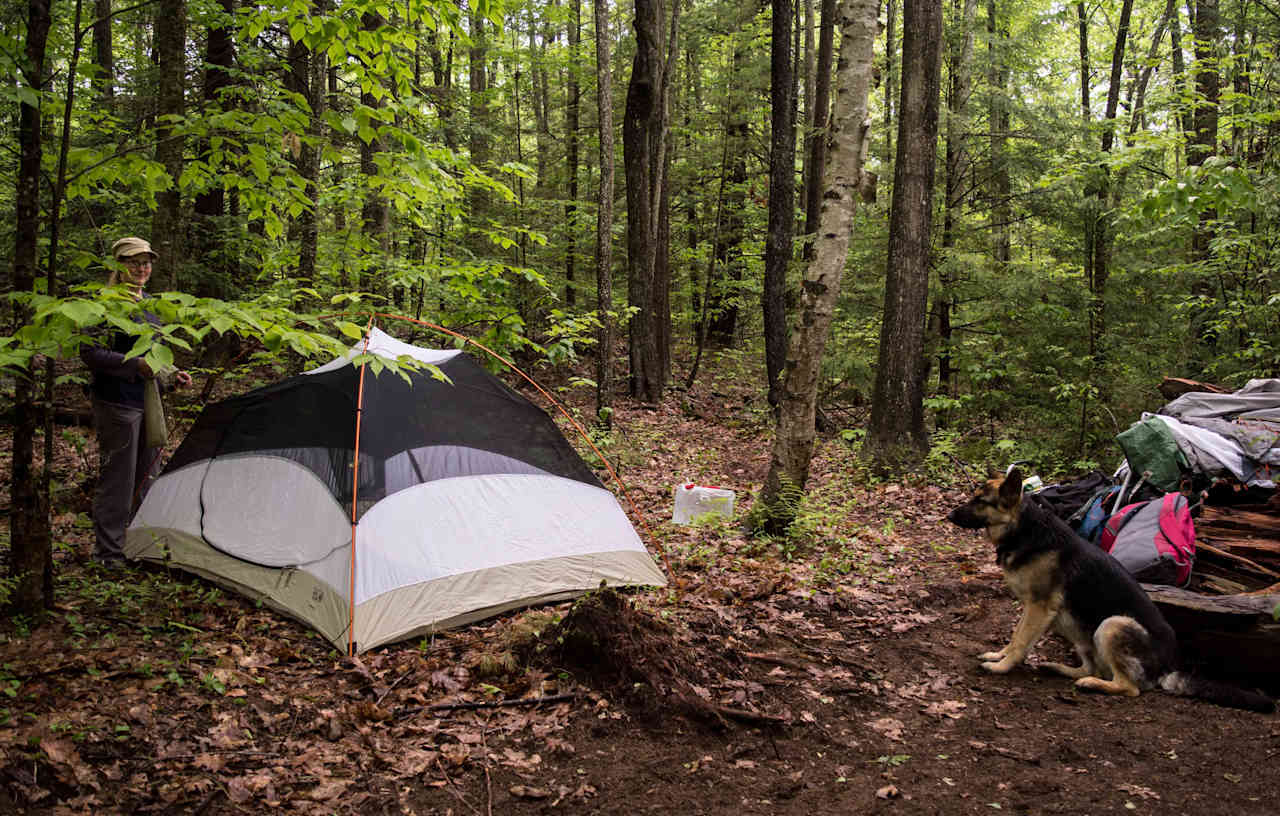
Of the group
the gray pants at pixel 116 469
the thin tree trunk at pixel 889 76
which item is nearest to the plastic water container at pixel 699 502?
the gray pants at pixel 116 469

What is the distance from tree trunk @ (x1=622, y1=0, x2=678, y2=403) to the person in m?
7.77

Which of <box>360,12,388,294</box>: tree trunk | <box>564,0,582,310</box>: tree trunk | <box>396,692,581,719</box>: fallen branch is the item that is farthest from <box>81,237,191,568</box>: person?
<box>564,0,582,310</box>: tree trunk

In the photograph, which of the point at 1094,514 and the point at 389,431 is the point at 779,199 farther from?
the point at 389,431

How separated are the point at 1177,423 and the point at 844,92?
12.4ft

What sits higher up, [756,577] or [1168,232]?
[1168,232]

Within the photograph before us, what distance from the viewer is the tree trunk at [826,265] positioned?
20.6ft

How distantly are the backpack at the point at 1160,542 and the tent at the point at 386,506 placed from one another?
3.33m

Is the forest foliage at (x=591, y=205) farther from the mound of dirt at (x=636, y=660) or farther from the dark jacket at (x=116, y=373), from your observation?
the mound of dirt at (x=636, y=660)

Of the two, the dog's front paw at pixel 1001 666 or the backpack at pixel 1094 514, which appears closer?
the dog's front paw at pixel 1001 666

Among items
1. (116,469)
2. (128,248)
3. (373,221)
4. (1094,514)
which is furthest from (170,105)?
(1094,514)

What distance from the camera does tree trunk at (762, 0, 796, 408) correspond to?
12.6 meters

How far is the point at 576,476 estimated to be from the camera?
5738 millimetres

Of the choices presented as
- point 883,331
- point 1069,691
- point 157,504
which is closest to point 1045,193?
point 883,331

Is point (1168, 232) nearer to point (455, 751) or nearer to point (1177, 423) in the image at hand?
point (1177, 423)
